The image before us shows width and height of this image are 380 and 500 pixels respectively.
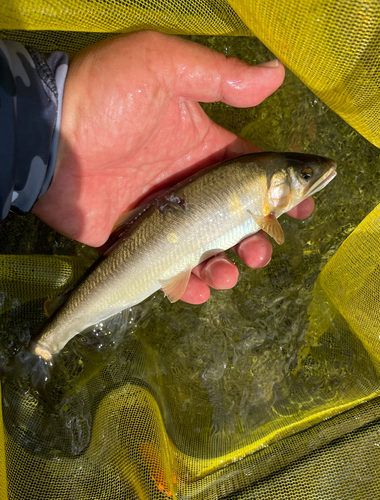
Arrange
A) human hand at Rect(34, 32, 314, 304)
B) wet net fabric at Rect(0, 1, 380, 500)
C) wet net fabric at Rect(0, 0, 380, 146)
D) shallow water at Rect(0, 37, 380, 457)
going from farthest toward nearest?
shallow water at Rect(0, 37, 380, 457) < human hand at Rect(34, 32, 314, 304) < wet net fabric at Rect(0, 1, 380, 500) < wet net fabric at Rect(0, 0, 380, 146)

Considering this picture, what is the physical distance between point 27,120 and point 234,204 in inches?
44.1

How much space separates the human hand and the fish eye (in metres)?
0.45

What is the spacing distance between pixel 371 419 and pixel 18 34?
296 cm

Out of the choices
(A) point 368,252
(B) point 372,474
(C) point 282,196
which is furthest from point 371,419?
(C) point 282,196

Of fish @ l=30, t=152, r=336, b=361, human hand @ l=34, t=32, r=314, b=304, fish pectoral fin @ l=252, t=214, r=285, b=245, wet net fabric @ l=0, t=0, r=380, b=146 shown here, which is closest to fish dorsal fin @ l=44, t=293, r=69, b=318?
fish @ l=30, t=152, r=336, b=361

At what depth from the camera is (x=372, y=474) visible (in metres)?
1.91

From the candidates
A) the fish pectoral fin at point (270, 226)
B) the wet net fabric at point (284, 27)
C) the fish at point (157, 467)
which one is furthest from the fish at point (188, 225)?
the fish at point (157, 467)

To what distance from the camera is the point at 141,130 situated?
6.80ft

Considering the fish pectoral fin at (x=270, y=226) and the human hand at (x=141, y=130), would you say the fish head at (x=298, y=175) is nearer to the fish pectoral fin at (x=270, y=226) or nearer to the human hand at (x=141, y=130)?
the fish pectoral fin at (x=270, y=226)

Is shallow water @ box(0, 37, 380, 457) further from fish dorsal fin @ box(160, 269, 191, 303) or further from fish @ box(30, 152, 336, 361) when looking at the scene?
fish dorsal fin @ box(160, 269, 191, 303)

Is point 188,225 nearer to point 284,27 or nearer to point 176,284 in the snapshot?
point 176,284

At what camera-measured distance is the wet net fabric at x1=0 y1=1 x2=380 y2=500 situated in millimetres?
1809

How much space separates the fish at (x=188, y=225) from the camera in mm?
1966

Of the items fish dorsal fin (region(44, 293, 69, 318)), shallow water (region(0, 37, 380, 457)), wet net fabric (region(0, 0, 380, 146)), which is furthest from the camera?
shallow water (region(0, 37, 380, 457))
